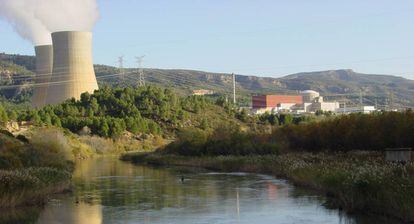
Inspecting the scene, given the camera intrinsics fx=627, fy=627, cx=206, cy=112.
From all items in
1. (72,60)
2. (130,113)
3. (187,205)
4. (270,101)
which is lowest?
(187,205)

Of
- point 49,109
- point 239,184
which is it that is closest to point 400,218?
point 239,184

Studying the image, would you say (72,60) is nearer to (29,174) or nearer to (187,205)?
(29,174)

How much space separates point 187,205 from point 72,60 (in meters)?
47.3

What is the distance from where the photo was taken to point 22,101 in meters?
146

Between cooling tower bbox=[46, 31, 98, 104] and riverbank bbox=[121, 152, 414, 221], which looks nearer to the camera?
riverbank bbox=[121, 152, 414, 221]

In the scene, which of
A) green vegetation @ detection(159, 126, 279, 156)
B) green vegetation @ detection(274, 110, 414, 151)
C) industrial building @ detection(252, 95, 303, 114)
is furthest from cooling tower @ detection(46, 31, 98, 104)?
industrial building @ detection(252, 95, 303, 114)

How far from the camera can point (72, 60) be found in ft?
216

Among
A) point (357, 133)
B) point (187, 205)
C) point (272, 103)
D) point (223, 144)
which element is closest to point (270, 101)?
point (272, 103)

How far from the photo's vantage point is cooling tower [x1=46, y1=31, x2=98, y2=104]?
65.2 meters

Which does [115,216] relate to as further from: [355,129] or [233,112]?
[233,112]

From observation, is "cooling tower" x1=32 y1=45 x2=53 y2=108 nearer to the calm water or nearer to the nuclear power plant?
the nuclear power plant

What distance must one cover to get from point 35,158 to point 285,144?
21.3 m

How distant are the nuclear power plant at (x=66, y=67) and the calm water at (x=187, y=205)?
36188 millimetres

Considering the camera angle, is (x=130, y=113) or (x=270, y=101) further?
(x=270, y=101)
